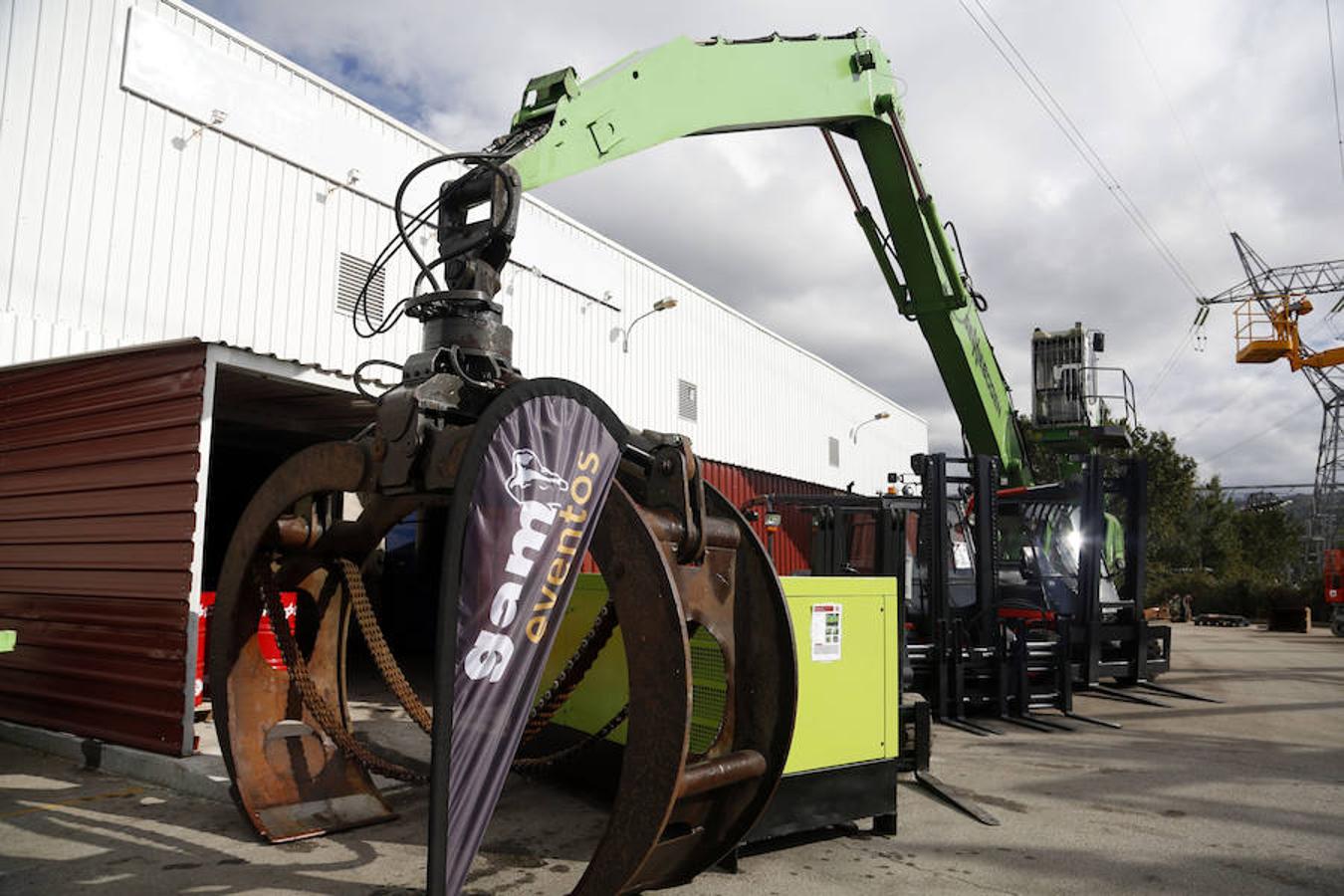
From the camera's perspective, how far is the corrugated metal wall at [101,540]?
254 inches

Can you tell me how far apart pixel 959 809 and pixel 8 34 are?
1101 cm

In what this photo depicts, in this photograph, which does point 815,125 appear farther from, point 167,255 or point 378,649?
point 167,255

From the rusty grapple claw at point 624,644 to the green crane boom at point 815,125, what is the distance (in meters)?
2.59

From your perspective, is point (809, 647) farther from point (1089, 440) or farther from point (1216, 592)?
point (1216, 592)

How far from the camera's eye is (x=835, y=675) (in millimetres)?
4840

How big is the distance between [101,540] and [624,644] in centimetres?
593

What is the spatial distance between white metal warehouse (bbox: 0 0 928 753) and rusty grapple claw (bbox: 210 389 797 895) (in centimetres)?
196

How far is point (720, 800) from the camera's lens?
325 cm

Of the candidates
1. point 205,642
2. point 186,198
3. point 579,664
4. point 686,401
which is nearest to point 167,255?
point 186,198

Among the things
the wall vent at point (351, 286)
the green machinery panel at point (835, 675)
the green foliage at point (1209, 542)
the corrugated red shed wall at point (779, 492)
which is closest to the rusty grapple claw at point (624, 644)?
the green machinery panel at point (835, 675)

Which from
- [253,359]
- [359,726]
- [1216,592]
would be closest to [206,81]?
[253,359]

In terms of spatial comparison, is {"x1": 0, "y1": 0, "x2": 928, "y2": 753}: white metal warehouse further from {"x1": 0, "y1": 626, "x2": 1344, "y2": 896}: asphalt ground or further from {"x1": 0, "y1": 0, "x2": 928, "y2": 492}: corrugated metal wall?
{"x1": 0, "y1": 626, "x2": 1344, "y2": 896}: asphalt ground

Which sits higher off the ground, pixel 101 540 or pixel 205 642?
pixel 101 540

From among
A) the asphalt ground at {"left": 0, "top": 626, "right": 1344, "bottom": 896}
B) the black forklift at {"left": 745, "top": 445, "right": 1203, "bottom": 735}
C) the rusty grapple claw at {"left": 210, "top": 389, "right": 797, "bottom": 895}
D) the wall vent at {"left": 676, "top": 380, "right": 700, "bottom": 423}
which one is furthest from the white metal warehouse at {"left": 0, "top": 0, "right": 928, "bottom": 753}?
the black forklift at {"left": 745, "top": 445, "right": 1203, "bottom": 735}
